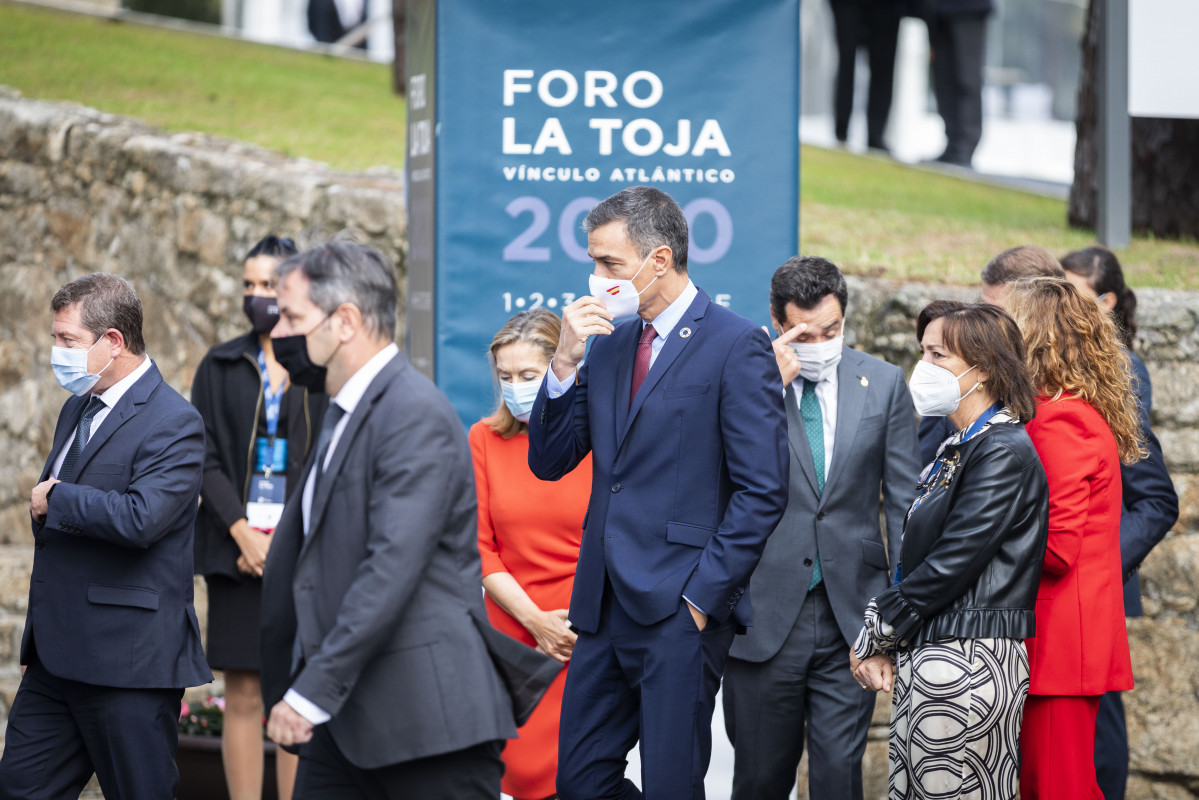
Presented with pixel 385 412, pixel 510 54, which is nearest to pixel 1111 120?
pixel 510 54

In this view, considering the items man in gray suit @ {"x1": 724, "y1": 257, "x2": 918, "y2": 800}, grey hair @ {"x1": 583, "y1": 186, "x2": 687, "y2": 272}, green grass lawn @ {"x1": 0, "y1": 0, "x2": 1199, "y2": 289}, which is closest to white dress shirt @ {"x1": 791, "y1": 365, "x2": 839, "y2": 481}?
man in gray suit @ {"x1": 724, "y1": 257, "x2": 918, "y2": 800}

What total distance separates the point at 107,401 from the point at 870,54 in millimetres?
10265

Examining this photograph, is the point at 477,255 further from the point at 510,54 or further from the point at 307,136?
the point at 307,136

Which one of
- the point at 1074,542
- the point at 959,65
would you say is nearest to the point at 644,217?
the point at 1074,542

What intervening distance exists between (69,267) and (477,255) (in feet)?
16.4

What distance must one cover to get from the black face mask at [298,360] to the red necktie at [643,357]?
0.96 meters

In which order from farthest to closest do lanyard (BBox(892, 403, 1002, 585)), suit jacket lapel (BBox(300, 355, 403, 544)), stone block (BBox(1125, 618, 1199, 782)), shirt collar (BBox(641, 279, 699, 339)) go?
stone block (BBox(1125, 618, 1199, 782)), shirt collar (BBox(641, 279, 699, 339)), lanyard (BBox(892, 403, 1002, 585)), suit jacket lapel (BBox(300, 355, 403, 544))

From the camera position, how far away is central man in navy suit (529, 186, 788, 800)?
11.3ft

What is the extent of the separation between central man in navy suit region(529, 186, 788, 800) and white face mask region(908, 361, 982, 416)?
392 mm

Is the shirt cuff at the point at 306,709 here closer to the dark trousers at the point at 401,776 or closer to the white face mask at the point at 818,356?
the dark trousers at the point at 401,776

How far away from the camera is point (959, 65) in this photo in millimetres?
11570

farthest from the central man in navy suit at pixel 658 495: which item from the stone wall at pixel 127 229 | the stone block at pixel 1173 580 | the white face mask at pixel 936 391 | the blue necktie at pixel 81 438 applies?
the stone wall at pixel 127 229

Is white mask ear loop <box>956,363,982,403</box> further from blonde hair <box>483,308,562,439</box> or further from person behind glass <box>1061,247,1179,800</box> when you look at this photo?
blonde hair <box>483,308,562,439</box>

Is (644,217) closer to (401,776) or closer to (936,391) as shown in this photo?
(936,391)
